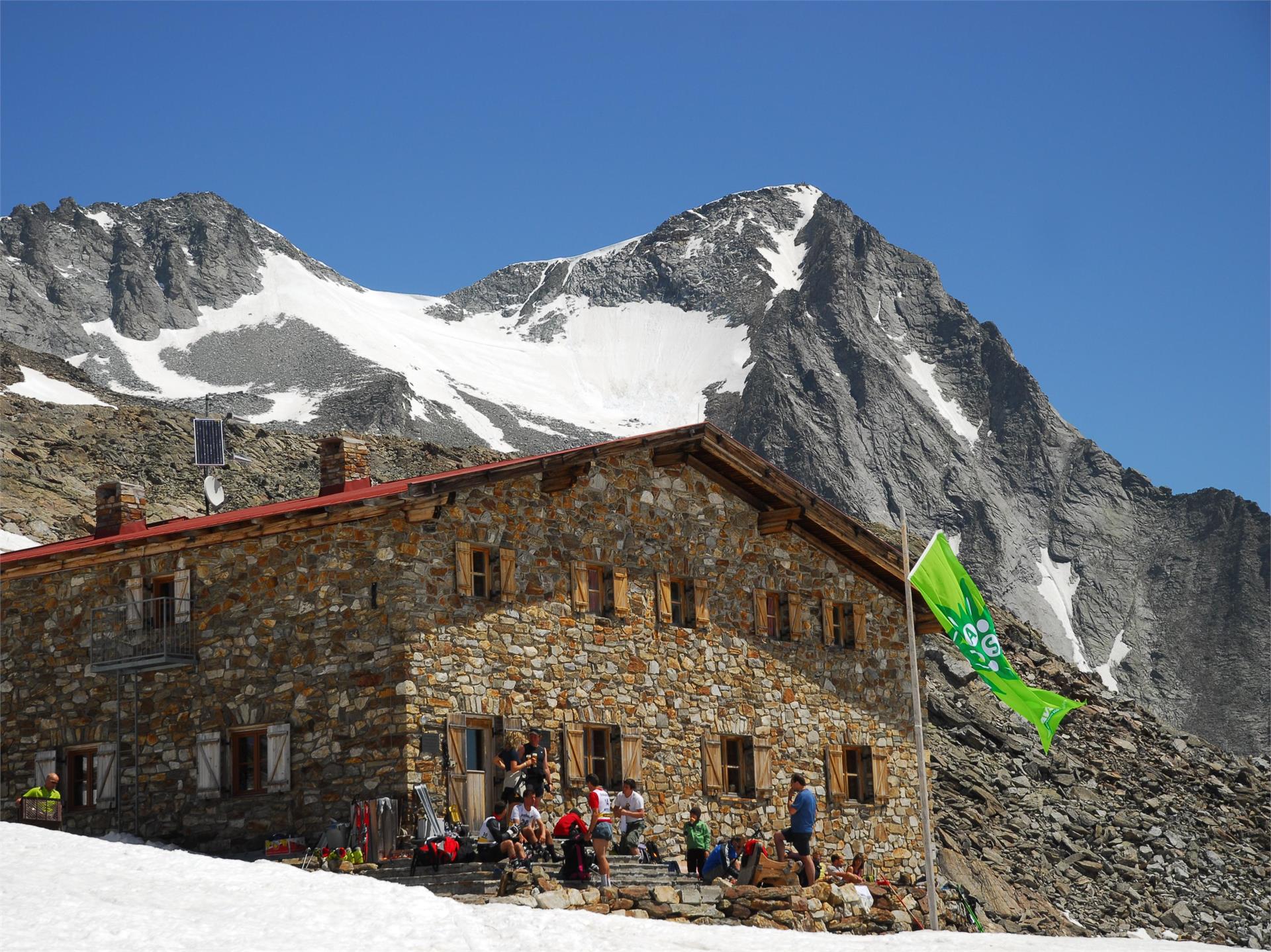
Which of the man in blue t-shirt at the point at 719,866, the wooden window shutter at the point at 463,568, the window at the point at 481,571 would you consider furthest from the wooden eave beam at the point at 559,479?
the man in blue t-shirt at the point at 719,866

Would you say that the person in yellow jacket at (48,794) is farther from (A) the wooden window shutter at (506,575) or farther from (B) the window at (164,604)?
(A) the wooden window shutter at (506,575)

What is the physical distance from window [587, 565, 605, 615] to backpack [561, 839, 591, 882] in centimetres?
673

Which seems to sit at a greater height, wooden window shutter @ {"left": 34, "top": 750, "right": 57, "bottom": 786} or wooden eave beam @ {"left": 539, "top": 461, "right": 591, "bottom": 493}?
wooden eave beam @ {"left": 539, "top": 461, "right": 591, "bottom": 493}

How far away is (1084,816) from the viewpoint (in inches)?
1812

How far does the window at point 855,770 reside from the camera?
1172 inches

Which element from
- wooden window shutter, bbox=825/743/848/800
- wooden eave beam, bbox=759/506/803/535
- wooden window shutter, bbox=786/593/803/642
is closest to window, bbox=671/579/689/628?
wooden eave beam, bbox=759/506/803/535

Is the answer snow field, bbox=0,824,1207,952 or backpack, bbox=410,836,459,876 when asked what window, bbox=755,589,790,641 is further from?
snow field, bbox=0,824,1207,952

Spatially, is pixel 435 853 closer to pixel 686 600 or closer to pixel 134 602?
pixel 134 602

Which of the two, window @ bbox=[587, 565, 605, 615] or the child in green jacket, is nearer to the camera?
the child in green jacket

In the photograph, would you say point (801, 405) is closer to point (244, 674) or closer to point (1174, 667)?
point (1174, 667)

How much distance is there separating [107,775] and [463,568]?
681 cm

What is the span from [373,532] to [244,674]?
122 inches

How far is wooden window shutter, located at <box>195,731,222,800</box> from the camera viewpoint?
2461cm

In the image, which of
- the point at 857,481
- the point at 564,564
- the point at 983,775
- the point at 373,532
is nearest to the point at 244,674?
the point at 373,532
